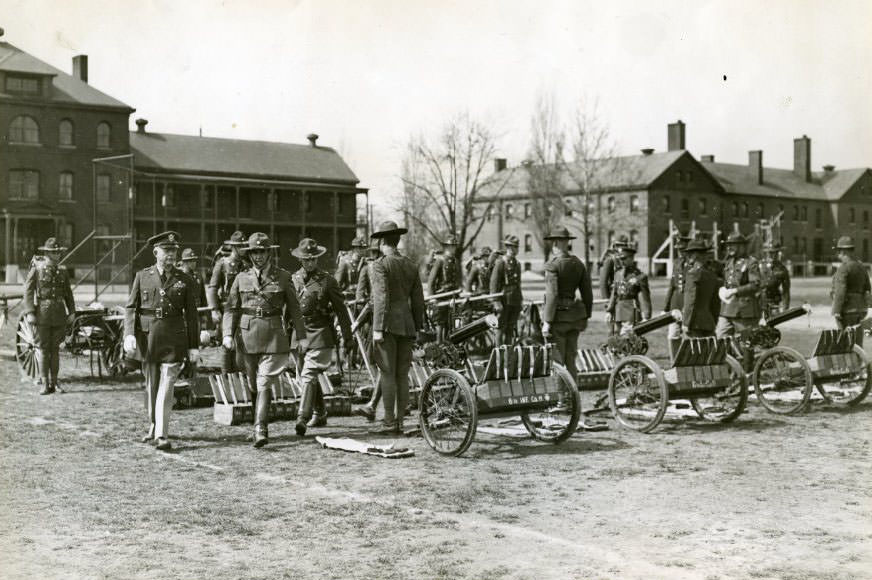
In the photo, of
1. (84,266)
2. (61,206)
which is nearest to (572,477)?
(84,266)

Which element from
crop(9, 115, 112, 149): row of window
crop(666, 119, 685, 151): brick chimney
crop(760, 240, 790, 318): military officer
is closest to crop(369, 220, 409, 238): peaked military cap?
crop(760, 240, 790, 318): military officer

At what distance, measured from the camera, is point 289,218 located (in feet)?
186

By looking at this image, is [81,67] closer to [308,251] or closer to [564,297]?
[308,251]

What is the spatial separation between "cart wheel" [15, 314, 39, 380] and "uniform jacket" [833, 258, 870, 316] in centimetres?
1109

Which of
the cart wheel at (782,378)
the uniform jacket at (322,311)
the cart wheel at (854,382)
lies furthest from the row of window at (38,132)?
the cart wheel at (854,382)

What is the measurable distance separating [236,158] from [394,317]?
47892mm

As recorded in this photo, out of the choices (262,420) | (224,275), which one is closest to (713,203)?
(224,275)

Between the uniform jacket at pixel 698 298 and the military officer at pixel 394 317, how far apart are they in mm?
3426

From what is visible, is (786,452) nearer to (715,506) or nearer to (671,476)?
(671,476)

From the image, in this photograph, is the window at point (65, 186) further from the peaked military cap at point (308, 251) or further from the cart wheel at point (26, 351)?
the peaked military cap at point (308, 251)

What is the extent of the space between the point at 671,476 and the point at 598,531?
6.10ft

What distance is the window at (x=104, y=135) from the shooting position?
49.3m

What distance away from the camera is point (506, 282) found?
16312mm

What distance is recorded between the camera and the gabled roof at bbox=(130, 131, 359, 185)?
53062mm
